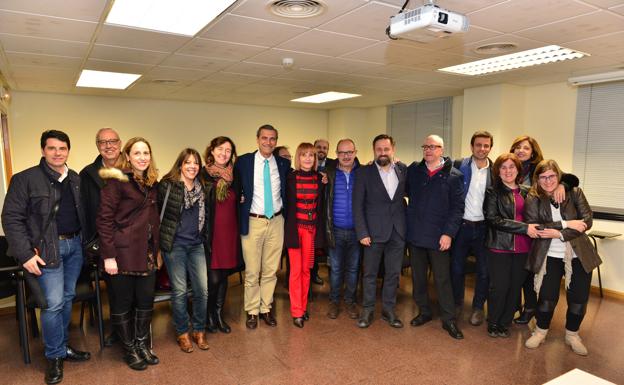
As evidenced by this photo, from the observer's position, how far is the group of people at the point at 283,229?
2.67 metres

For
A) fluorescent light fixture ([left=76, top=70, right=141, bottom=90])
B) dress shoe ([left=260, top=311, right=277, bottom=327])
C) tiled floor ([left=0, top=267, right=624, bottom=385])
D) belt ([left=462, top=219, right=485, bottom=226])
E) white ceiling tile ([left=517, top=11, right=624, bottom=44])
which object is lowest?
tiled floor ([left=0, top=267, right=624, bottom=385])

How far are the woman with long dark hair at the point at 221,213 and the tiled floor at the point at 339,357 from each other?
1.78ft

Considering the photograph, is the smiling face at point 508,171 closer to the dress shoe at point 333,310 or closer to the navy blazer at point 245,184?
the dress shoe at point 333,310

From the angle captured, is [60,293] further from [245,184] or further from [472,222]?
[472,222]

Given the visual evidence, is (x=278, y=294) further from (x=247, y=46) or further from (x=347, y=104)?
(x=347, y=104)

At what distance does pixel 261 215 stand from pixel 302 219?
1.13 feet

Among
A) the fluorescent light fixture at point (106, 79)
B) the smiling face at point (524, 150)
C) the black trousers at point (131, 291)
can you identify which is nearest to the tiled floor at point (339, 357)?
the black trousers at point (131, 291)

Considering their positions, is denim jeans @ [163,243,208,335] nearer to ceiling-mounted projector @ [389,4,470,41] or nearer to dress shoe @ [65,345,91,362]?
dress shoe @ [65,345,91,362]

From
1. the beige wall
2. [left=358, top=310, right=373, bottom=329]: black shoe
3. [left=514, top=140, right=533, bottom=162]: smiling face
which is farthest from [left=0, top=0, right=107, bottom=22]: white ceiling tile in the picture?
the beige wall

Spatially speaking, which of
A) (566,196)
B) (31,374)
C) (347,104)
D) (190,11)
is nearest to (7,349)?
(31,374)

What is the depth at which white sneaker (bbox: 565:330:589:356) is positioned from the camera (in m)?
3.12

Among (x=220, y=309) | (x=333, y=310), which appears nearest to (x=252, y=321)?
(x=220, y=309)

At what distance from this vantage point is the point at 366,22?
2.90 m

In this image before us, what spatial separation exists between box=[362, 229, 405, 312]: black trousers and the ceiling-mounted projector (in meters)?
1.70
